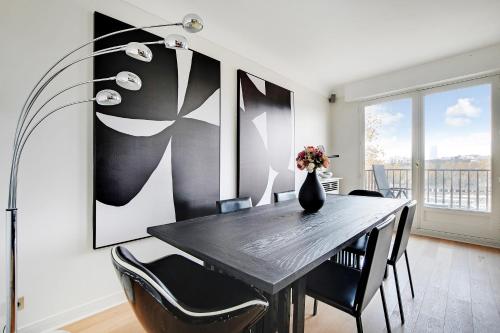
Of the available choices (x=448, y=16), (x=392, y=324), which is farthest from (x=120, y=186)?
(x=448, y=16)

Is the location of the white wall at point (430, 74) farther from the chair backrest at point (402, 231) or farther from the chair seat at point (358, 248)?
the chair seat at point (358, 248)

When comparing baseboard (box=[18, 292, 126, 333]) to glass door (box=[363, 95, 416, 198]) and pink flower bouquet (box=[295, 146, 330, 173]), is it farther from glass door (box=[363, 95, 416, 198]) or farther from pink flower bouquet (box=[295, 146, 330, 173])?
glass door (box=[363, 95, 416, 198])

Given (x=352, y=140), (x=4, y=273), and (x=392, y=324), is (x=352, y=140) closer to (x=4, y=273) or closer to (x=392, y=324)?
(x=392, y=324)

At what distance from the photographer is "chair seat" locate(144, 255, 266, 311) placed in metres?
1.07

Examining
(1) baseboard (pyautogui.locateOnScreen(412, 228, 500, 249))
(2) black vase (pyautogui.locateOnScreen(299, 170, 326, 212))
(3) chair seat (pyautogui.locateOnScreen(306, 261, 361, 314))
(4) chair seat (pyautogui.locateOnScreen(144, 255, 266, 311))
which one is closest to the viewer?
(4) chair seat (pyautogui.locateOnScreen(144, 255, 266, 311))

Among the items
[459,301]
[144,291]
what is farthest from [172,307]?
[459,301]

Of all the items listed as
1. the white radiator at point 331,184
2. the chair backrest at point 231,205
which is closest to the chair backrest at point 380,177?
the white radiator at point 331,184

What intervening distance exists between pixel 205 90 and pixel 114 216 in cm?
145

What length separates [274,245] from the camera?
3.72ft

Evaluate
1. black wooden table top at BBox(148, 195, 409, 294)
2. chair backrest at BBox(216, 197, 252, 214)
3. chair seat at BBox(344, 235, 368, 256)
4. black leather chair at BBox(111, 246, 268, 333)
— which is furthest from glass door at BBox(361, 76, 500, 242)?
black leather chair at BBox(111, 246, 268, 333)

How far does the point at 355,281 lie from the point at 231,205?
3.46 feet

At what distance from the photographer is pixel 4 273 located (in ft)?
4.79

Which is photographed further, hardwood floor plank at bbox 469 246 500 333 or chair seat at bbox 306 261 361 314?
hardwood floor plank at bbox 469 246 500 333

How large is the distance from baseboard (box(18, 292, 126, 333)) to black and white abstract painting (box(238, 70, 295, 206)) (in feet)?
5.05
